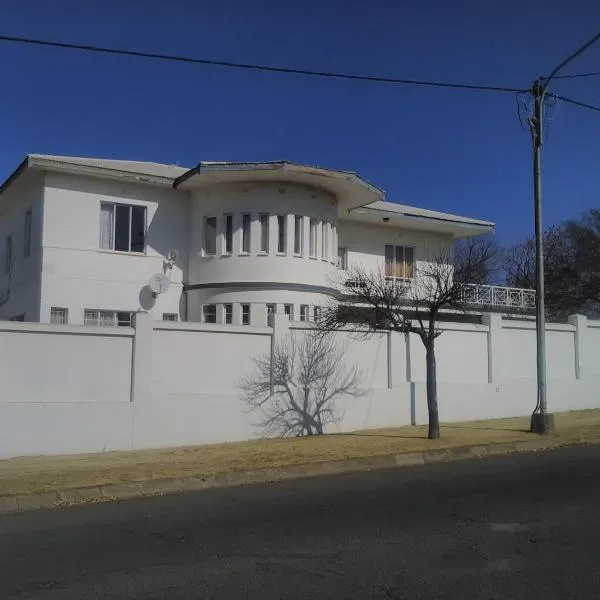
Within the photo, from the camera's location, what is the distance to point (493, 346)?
18.9 m

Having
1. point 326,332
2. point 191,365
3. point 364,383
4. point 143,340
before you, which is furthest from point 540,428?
point 143,340

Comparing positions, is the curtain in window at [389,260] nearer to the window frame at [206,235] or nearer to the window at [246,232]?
the window at [246,232]

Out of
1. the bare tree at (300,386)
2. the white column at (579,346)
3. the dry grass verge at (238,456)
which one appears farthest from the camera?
the white column at (579,346)

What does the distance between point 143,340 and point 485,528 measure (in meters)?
8.45

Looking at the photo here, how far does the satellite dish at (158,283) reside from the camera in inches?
802

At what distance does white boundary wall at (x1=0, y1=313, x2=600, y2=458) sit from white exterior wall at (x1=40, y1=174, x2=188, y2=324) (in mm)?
6446

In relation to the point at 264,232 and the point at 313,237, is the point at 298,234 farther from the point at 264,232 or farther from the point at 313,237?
the point at 264,232

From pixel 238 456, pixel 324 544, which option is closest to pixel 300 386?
pixel 238 456

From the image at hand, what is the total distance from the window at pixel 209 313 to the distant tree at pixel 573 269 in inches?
1096

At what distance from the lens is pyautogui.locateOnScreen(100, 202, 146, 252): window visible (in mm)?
20672

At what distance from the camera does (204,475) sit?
35.0 ft

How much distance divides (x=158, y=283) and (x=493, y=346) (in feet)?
31.2

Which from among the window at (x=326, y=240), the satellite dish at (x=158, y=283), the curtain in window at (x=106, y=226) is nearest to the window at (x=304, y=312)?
the window at (x=326, y=240)

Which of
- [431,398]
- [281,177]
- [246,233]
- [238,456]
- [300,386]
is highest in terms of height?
[281,177]
